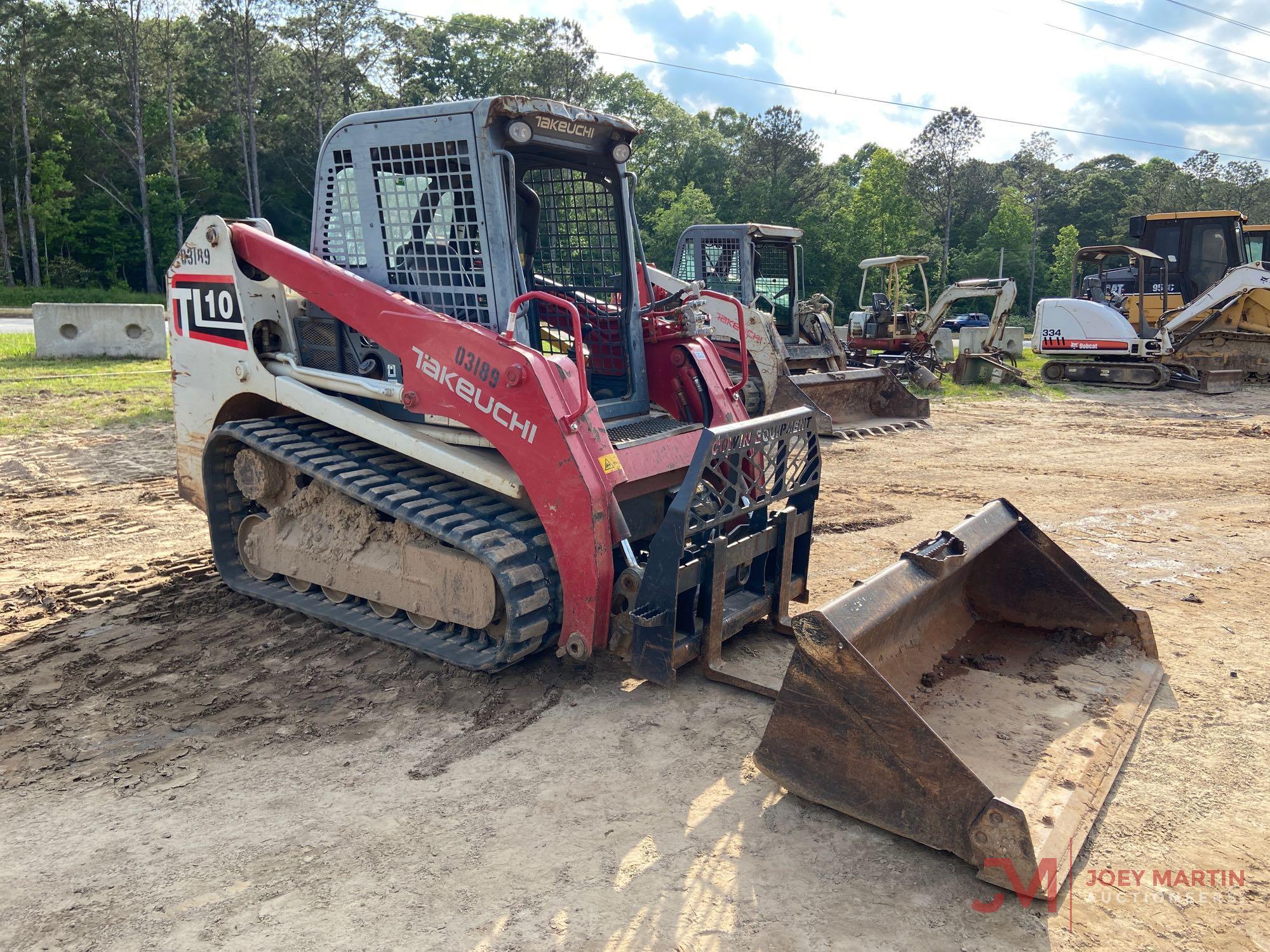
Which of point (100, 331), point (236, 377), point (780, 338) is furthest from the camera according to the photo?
point (100, 331)

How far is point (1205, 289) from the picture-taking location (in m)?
19.0

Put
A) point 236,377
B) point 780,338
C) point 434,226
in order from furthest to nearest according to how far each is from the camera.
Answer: point 780,338 → point 236,377 → point 434,226

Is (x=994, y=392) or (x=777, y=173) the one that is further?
(x=777, y=173)

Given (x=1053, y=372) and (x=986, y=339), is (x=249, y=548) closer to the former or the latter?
(x=1053, y=372)

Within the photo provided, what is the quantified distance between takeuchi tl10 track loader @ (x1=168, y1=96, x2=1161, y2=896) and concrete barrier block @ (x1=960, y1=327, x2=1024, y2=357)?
45.5ft

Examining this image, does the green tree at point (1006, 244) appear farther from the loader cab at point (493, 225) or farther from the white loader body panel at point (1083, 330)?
the loader cab at point (493, 225)

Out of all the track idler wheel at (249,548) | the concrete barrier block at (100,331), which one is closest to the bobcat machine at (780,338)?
the track idler wheel at (249,548)

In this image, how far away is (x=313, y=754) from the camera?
3.61m

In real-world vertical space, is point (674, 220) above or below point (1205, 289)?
above

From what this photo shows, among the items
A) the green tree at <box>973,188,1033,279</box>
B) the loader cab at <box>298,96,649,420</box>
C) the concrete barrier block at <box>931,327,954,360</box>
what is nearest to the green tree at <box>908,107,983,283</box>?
the green tree at <box>973,188,1033,279</box>


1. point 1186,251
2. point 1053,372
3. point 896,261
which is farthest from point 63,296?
point 1186,251

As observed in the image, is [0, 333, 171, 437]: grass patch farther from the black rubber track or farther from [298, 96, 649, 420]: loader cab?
[298, 96, 649, 420]: loader cab

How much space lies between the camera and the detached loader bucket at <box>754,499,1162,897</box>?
2.82 metres

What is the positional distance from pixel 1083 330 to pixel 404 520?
15803 millimetres
